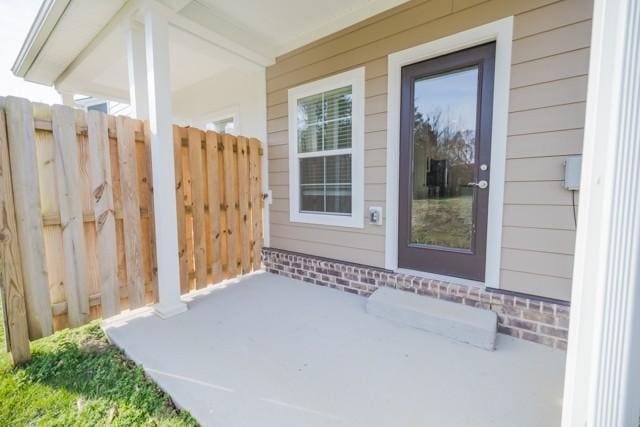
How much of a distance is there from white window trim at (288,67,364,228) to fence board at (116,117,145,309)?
171 cm

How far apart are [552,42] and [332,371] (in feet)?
9.01

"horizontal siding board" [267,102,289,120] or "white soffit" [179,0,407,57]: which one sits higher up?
"white soffit" [179,0,407,57]

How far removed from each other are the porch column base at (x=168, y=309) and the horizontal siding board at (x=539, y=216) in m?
2.97

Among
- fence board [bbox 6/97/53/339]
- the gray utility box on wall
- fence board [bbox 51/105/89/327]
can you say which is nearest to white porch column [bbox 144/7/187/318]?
fence board [bbox 51/105/89/327]

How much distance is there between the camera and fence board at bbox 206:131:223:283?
307cm

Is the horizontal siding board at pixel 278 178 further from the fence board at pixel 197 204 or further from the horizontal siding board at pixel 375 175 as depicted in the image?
the horizontal siding board at pixel 375 175

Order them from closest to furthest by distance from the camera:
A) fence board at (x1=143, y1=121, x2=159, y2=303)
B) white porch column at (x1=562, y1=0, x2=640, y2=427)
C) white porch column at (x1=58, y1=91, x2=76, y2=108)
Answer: white porch column at (x1=562, y1=0, x2=640, y2=427) < fence board at (x1=143, y1=121, x2=159, y2=303) < white porch column at (x1=58, y1=91, x2=76, y2=108)

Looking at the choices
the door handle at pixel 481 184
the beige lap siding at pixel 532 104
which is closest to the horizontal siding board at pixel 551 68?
the beige lap siding at pixel 532 104

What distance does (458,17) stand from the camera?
2309mm

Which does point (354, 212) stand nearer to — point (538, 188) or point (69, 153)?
point (538, 188)

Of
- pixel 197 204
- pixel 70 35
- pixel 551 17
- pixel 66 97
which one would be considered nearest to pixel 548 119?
pixel 551 17

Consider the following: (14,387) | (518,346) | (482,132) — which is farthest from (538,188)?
(14,387)

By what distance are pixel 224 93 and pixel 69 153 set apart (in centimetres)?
278

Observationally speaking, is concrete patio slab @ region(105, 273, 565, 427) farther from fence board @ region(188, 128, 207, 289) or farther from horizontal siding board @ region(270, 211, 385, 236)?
horizontal siding board @ region(270, 211, 385, 236)
